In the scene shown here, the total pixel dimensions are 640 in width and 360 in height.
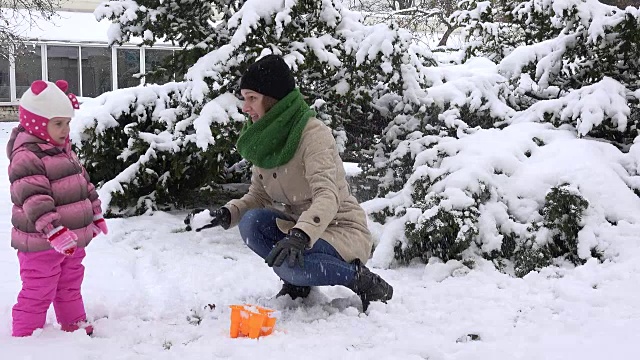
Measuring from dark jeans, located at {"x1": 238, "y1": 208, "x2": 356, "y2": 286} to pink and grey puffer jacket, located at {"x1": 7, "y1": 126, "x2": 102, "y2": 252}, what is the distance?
2.63 ft

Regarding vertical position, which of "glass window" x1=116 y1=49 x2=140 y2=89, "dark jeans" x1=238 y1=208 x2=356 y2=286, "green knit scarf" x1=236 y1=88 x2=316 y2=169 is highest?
"green knit scarf" x1=236 y1=88 x2=316 y2=169

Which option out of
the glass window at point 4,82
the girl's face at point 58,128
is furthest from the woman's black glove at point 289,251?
the glass window at point 4,82

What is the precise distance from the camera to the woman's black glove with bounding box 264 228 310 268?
255 cm

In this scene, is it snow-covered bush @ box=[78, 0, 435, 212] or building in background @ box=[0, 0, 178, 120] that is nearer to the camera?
snow-covered bush @ box=[78, 0, 435, 212]

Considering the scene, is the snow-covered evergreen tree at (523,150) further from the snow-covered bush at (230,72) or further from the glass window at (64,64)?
the glass window at (64,64)

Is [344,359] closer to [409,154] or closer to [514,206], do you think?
[514,206]

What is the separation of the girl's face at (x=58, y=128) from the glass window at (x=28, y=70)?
1677cm

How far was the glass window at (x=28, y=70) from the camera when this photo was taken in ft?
58.2

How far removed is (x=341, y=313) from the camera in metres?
3.10

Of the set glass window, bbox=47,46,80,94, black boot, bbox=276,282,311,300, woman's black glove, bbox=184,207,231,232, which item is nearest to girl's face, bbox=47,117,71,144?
woman's black glove, bbox=184,207,231,232

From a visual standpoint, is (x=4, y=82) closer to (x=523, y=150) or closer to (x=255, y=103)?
(x=523, y=150)

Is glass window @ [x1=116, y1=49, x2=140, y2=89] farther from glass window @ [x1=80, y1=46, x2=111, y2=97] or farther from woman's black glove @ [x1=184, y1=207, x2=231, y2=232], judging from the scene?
woman's black glove @ [x1=184, y1=207, x2=231, y2=232]

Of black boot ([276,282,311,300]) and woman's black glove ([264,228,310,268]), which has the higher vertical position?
woman's black glove ([264,228,310,268])

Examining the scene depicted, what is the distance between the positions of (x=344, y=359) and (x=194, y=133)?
2.94 m
